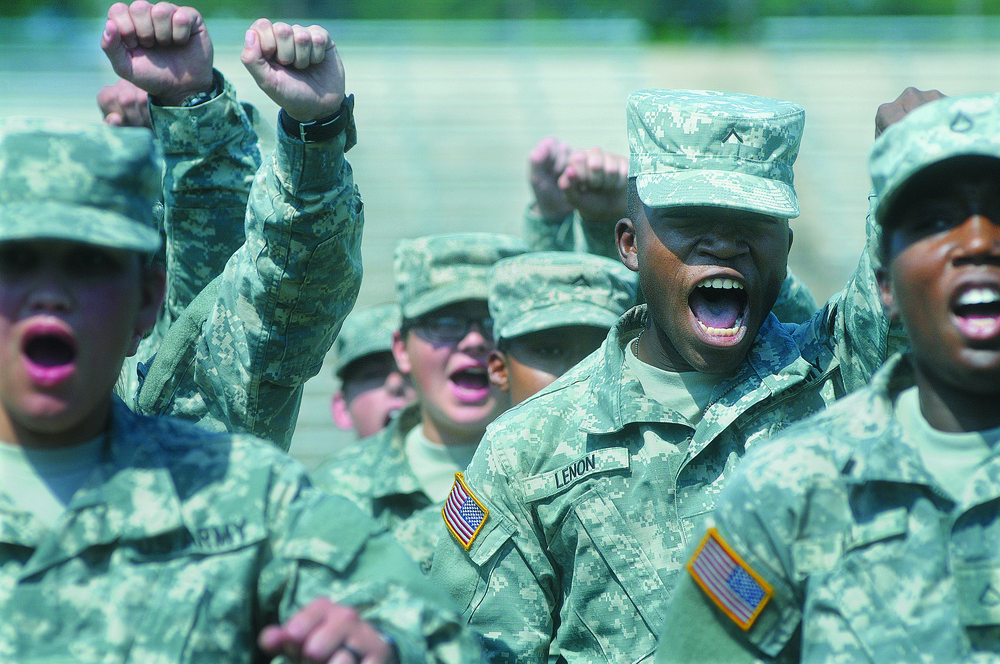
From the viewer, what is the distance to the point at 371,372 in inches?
276

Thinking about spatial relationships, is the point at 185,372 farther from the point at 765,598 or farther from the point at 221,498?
the point at 765,598

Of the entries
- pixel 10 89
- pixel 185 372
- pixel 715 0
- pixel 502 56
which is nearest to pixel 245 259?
pixel 185 372

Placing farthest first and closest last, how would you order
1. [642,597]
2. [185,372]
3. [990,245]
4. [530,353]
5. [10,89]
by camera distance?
1. [10,89]
2. [530,353]
3. [185,372]
4. [642,597]
5. [990,245]

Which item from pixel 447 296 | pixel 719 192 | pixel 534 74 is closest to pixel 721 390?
pixel 719 192

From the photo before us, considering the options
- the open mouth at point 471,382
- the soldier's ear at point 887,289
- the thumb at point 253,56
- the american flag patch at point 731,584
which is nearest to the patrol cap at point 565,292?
the open mouth at point 471,382

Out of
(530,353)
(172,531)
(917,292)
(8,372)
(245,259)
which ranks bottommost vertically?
(530,353)

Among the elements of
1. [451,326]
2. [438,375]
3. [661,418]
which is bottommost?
[438,375]

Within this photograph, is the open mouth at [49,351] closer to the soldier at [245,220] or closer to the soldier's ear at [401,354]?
the soldier at [245,220]

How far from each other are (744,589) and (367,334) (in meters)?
4.83

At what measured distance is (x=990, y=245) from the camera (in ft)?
7.31

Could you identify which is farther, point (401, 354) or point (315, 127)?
point (401, 354)

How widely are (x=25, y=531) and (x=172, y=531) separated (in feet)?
0.81

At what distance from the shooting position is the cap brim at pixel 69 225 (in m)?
2.22

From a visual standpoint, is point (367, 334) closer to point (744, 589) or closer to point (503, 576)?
point (503, 576)
